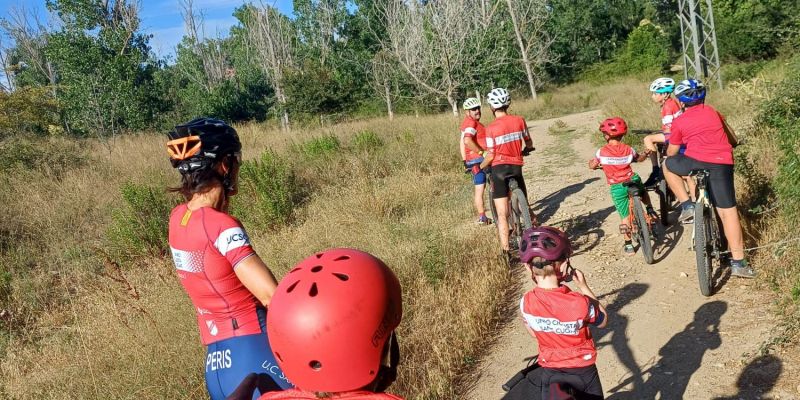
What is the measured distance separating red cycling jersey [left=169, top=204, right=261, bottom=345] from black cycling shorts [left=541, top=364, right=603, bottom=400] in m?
1.48

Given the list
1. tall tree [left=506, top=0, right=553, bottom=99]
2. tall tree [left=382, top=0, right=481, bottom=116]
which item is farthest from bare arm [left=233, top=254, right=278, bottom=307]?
tall tree [left=506, top=0, right=553, bottom=99]

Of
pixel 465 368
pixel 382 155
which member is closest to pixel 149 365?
pixel 465 368

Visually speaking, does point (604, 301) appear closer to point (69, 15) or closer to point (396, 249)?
point (396, 249)

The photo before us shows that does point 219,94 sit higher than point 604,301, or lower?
higher

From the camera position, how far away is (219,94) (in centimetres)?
3584

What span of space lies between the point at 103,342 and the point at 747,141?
7978mm

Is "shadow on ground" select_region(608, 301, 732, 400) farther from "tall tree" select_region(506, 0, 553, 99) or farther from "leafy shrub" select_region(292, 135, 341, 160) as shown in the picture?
"tall tree" select_region(506, 0, 553, 99)

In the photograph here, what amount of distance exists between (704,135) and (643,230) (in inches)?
47.4

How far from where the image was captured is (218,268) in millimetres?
2205

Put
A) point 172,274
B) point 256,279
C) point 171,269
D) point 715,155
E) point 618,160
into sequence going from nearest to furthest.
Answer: point 256,279 → point 715,155 → point 618,160 → point 172,274 → point 171,269

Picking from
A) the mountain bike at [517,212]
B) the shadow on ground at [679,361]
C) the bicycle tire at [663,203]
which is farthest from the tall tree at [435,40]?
the shadow on ground at [679,361]

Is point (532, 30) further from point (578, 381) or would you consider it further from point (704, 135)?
point (578, 381)

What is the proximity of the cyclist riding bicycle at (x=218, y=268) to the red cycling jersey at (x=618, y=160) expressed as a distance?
4.54m

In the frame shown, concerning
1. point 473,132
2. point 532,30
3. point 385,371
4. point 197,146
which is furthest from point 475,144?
point 532,30
